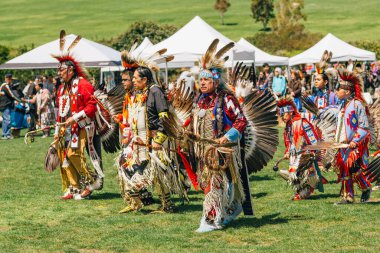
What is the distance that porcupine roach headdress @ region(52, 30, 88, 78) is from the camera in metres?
8.09

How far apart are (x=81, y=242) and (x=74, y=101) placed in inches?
95.3

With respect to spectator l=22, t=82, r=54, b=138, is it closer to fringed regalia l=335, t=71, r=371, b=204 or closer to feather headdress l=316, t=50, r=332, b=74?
feather headdress l=316, t=50, r=332, b=74

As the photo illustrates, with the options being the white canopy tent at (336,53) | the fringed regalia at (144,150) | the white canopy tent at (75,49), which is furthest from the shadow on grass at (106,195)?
the white canopy tent at (336,53)

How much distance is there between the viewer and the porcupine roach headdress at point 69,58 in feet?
26.6

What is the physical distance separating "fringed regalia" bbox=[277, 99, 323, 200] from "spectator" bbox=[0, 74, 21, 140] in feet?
35.7

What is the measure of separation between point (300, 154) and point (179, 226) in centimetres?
219

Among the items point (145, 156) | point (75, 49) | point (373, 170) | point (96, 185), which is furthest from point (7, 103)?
point (373, 170)

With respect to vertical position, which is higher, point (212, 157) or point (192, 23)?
point (192, 23)

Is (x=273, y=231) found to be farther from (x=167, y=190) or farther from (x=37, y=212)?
(x=37, y=212)

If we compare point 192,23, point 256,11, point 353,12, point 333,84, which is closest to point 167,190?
point 333,84

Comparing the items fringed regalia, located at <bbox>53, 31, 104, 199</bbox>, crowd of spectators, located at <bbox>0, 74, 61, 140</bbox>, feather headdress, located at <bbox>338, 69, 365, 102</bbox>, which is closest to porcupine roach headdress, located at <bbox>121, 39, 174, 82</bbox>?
fringed regalia, located at <bbox>53, 31, 104, 199</bbox>

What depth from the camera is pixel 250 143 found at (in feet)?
25.2

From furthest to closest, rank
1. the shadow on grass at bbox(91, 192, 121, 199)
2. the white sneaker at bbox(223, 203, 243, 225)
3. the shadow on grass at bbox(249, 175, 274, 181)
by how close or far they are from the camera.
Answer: the shadow on grass at bbox(249, 175, 274, 181) < the shadow on grass at bbox(91, 192, 121, 199) < the white sneaker at bbox(223, 203, 243, 225)

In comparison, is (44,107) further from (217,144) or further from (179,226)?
(217,144)
